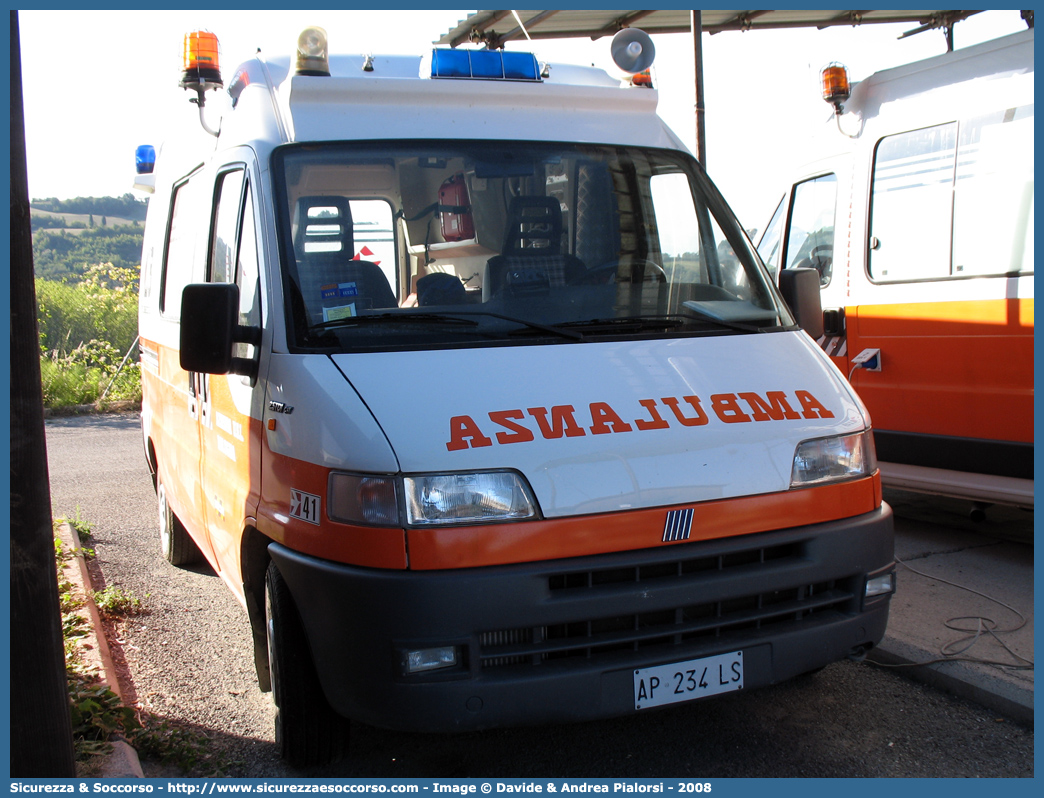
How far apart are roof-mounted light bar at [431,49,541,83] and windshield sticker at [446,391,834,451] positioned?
174 cm

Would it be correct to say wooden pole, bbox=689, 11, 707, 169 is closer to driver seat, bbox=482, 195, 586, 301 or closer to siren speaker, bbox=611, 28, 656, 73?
siren speaker, bbox=611, 28, 656, 73

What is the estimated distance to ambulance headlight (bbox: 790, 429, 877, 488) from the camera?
3125 millimetres

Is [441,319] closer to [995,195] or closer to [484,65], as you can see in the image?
[484,65]

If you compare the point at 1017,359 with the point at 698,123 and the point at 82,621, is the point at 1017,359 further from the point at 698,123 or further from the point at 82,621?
the point at 82,621

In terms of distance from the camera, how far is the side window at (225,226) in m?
3.83

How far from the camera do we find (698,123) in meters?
7.87

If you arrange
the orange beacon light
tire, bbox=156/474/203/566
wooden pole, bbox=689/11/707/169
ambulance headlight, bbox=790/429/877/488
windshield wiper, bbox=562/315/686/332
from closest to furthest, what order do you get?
ambulance headlight, bbox=790/429/877/488 < windshield wiper, bbox=562/315/686/332 < tire, bbox=156/474/203/566 < the orange beacon light < wooden pole, bbox=689/11/707/169

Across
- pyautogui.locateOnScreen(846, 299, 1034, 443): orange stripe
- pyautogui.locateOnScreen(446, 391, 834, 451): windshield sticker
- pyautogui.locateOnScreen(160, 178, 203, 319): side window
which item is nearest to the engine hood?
pyautogui.locateOnScreen(446, 391, 834, 451): windshield sticker

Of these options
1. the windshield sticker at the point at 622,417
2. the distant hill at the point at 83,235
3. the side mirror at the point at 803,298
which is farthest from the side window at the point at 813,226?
the distant hill at the point at 83,235

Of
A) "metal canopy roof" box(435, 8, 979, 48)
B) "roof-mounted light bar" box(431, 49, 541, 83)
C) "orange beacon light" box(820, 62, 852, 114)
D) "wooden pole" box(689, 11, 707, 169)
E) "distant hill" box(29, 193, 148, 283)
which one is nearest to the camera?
"roof-mounted light bar" box(431, 49, 541, 83)

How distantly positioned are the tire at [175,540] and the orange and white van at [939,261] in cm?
424

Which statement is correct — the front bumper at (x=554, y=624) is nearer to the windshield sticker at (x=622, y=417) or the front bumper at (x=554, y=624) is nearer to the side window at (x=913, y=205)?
the windshield sticker at (x=622, y=417)

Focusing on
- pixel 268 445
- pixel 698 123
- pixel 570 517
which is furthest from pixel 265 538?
pixel 698 123
